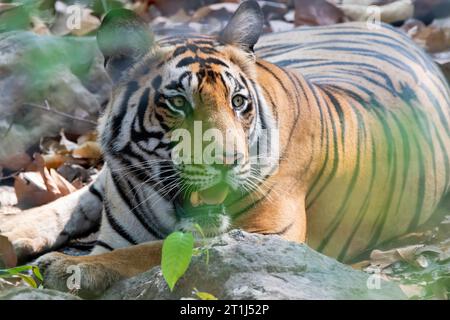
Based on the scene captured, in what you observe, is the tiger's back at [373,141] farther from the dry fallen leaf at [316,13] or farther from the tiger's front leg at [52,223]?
the dry fallen leaf at [316,13]

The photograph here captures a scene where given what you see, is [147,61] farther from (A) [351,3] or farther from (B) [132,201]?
(A) [351,3]

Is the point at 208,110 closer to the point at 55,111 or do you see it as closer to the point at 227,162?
the point at 227,162

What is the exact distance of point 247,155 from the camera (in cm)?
313

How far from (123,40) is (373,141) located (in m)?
1.30

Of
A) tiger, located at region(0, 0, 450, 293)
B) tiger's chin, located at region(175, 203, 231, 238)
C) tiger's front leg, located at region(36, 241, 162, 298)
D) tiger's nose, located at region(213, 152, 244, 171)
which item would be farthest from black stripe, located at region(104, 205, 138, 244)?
tiger's nose, located at region(213, 152, 244, 171)

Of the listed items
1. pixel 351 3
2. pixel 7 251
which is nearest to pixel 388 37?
pixel 351 3

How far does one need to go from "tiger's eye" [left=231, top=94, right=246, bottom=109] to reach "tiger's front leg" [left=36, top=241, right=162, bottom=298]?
584 mm

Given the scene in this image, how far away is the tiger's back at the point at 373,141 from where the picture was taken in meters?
3.77

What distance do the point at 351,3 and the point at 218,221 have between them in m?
4.03

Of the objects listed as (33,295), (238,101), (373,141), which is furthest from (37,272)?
(373,141)

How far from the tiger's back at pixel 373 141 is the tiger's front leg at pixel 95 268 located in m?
0.90

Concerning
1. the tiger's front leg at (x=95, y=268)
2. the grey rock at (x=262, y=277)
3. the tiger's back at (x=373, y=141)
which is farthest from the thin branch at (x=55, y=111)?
the grey rock at (x=262, y=277)

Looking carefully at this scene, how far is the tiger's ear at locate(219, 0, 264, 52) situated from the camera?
3.40 metres

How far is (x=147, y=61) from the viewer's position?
11.0 ft
